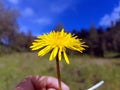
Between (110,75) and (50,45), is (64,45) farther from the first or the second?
(110,75)

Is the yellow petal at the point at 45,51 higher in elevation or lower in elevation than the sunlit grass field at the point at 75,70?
lower

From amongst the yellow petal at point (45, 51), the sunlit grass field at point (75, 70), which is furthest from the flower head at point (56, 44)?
the sunlit grass field at point (75, 70)

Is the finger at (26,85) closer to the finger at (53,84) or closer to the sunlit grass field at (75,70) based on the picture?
the finger at (53,84)

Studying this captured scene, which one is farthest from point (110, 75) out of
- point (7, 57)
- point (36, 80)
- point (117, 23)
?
point (36, 80)

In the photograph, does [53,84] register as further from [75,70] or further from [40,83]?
[75,70]

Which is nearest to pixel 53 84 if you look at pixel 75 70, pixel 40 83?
pixel 40 83

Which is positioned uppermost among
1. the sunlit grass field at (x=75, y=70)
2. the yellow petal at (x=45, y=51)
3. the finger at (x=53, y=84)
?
the sunlit grass field at (x=75, y=70)
